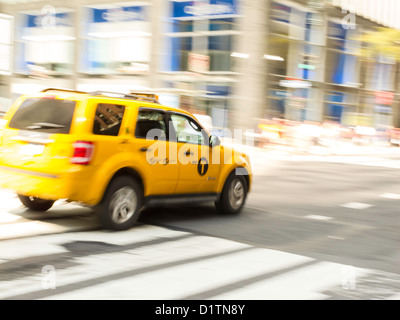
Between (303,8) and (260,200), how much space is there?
21808 millimetres

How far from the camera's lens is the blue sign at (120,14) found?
108ft

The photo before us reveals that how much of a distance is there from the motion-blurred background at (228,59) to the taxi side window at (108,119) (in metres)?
18.2

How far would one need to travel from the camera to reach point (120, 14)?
33844 mm

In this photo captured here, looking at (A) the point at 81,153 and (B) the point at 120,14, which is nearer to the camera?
(A) the point at 81,153

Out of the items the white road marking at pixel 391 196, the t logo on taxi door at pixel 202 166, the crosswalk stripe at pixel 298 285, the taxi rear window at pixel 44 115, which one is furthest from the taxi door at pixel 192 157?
the white road marking at pixel 391 196

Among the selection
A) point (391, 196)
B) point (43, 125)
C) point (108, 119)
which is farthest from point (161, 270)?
point (391, 196)

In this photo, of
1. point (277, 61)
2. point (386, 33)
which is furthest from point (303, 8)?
point (386, 33)

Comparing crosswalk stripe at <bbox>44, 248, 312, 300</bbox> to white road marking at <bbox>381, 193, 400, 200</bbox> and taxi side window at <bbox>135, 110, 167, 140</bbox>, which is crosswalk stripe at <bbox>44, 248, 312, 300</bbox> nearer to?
taxi side window at <bbox>135, 110, 167, 140</bbox>

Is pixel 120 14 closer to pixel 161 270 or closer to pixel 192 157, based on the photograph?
pixel 192 157

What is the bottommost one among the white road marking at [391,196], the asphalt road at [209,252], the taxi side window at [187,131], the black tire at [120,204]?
the white road marking at [391,196]

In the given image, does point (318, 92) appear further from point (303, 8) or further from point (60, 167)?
point (60, 167)

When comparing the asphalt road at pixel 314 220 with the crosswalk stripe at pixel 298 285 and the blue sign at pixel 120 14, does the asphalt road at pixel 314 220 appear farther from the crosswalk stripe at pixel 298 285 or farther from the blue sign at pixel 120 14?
the blue sign at pixel 120 14

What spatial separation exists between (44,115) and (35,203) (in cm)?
155
